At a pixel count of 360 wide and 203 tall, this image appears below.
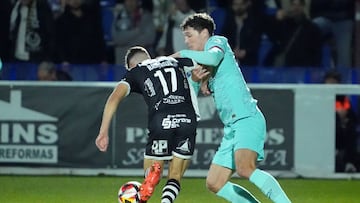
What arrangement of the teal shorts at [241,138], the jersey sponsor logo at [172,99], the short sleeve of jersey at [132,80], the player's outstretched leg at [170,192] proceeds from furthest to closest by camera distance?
the jersey sponsor logo at [172,99] < the short sleeve of jersey at [132,80] < the player's outstretched leg at [170,192] < the teal shorts at [241,138]

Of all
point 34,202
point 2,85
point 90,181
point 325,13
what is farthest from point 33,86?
point 325,13

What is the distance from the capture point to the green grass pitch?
1268 cm

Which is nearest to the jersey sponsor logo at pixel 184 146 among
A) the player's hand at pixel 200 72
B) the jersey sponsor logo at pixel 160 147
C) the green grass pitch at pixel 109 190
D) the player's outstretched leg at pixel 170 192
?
the jersey sponsor logo at pixel 160 147

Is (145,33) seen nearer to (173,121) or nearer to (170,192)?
(173,121)

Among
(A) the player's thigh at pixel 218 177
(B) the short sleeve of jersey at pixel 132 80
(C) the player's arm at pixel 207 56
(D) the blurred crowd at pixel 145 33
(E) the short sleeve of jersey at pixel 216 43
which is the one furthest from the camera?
(D) the blurred crowd at pixel 145 33

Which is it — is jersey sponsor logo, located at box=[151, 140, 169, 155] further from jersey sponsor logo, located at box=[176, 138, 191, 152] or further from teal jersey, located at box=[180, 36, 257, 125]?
teal jersey, located at box=[180, 36, 257, 125]

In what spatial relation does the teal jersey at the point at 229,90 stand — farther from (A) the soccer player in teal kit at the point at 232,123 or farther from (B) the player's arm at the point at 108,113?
(B) the player's arm at the point at 108,113

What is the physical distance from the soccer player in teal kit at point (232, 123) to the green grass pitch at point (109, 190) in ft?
8.85

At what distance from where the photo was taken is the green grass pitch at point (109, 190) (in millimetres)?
12680

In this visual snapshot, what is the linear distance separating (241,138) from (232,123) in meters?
0.19

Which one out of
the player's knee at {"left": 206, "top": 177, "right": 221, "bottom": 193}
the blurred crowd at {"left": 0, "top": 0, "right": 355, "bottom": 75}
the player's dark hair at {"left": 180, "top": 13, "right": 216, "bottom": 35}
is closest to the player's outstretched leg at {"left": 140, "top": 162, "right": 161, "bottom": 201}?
the player's knee at {"left": 206, "top": 177, "right": 221, "bottom": 193}

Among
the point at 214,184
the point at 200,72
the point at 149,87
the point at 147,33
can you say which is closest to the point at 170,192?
the point at 214,184

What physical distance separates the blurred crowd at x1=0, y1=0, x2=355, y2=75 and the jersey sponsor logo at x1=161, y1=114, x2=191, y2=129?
635cm

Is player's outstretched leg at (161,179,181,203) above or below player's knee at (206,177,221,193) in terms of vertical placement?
below
